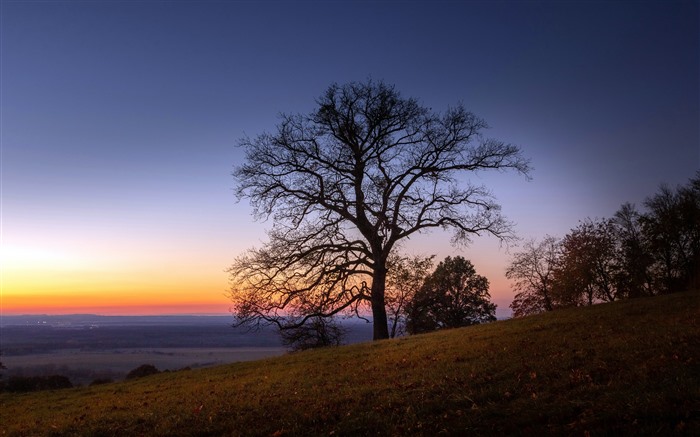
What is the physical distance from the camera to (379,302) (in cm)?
2681

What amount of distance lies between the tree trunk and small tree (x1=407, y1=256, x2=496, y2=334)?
18.6 metres

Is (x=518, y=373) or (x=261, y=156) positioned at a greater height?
(x=261, y=156)

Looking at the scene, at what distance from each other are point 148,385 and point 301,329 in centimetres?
948

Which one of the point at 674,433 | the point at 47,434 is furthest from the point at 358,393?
the point at 47,434

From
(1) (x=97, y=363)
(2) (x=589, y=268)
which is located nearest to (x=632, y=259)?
(2) (x=589, y=268)

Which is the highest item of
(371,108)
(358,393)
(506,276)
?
(371,108)

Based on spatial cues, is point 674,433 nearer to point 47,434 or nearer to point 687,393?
point 687,393

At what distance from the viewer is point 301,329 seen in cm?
2730

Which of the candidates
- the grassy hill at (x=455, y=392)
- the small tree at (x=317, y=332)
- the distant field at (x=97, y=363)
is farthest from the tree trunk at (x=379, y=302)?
the distant field at (x=97, y=363)

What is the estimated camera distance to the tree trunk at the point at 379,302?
2659 cm

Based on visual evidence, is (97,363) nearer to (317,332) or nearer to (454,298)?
(454,298)

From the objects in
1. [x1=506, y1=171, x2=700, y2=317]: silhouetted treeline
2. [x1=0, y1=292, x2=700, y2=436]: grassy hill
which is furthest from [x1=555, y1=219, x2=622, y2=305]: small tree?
[x1=0, y1=292, x2=700, y2=436]: grassy hill

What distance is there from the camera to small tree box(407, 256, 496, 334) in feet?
152

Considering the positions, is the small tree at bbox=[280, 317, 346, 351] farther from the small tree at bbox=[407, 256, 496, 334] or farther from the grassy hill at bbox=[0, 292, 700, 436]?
the small tree at bbox=[407, 256, 496, 334]
